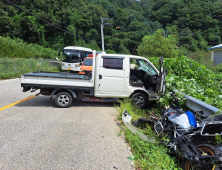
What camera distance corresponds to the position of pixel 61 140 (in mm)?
4062

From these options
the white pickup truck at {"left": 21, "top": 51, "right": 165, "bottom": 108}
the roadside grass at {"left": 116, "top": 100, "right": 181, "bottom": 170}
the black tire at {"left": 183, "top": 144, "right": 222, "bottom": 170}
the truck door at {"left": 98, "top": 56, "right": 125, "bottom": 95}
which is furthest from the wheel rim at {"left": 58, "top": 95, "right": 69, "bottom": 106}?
the black tire at {"left": 183, "top": 144, "right": 222, "bottom": 170}

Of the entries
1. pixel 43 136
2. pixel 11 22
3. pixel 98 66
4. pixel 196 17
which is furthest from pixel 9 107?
pixel 196 17

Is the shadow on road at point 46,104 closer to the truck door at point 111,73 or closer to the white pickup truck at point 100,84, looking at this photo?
the white pickup truck at point 100,84

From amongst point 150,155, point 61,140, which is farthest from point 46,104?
point 150,155

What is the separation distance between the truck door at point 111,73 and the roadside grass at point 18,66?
14.5 m

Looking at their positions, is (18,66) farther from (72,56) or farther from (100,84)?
(100,84)

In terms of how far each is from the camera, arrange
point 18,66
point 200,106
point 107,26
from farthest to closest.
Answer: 1. point 107,26
2. point 18,66
3. point 200,106

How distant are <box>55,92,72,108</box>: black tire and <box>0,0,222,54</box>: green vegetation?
41.0m

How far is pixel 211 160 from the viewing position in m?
2.53

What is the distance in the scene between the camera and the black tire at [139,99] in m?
6.73

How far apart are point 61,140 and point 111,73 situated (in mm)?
3220

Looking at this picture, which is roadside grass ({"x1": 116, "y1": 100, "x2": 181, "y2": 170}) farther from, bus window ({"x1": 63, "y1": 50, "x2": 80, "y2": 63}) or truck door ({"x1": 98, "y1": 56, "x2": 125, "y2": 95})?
bus window ({"x1": 63, "y1": 50, "x2": 80, "y2": 63})

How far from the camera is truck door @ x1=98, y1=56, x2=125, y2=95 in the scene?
6.54 metres

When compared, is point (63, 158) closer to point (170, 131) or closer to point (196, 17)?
point (170, 131)
